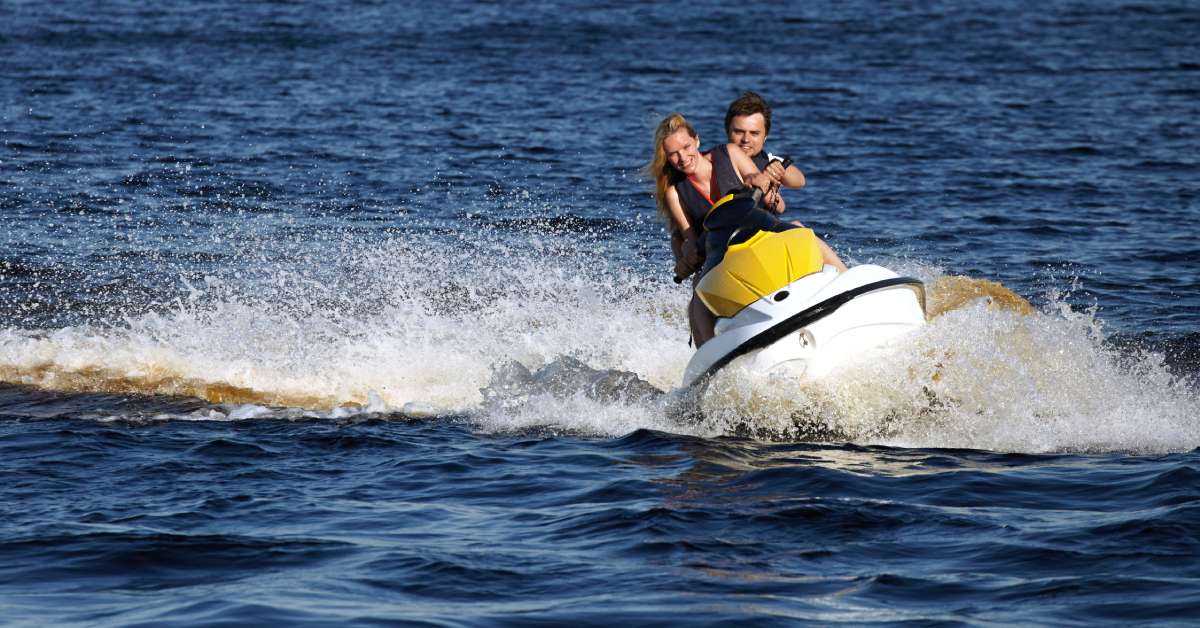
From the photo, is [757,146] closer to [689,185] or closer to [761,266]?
[689,185]

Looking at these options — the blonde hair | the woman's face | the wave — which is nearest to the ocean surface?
the wave

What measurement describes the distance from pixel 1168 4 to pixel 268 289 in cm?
3452

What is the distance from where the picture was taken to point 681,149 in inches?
327

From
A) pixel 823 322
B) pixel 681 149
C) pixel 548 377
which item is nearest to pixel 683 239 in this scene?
pixel 681 149

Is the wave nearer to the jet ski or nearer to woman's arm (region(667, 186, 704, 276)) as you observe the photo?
the jet ski

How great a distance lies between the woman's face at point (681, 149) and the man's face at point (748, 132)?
1.33 feet

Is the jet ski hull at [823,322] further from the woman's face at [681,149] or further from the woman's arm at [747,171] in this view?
the woman's face at [681,149]

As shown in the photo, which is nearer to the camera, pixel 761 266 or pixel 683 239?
pixel 761 266

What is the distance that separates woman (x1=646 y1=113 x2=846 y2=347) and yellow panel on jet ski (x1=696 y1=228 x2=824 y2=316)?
0.67ft

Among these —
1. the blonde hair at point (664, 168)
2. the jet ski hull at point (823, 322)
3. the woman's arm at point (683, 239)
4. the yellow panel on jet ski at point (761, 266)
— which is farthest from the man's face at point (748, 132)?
the jet ski hull at point (823, 322)

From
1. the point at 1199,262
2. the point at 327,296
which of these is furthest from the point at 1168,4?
the point at 327,296

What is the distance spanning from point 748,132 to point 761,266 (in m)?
0.92

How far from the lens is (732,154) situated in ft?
27.9

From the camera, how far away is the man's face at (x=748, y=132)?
8648mm
